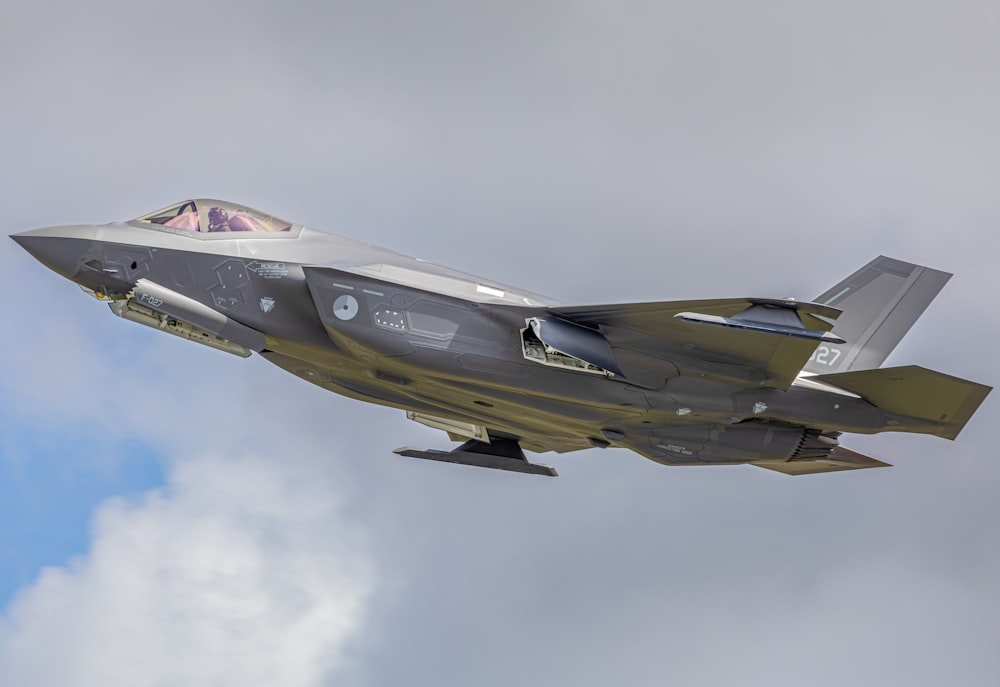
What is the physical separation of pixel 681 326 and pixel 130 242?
9.33 meters

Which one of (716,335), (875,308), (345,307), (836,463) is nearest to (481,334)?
(345,307)

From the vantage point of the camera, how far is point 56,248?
791 inches

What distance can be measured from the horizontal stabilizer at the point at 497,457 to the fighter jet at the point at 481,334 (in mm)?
2964

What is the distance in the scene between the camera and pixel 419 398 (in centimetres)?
2211

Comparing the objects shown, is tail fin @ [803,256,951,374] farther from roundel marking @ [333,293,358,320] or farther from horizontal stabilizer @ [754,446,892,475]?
roundel marking @ [333,293,358,320]

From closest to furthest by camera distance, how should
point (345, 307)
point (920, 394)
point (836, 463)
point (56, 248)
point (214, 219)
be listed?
1. point (345, 307)
2. point (56, 248)
3. point (920, 394)
4. point (214, 219)
5. point (836, 463)

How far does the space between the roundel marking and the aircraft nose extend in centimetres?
432

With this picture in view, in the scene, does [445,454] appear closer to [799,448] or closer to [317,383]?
[317,383]

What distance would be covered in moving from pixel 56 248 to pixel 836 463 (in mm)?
14639

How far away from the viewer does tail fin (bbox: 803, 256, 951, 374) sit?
23.2 metres

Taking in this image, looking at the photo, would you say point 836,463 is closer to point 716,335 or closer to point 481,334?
point 716,335

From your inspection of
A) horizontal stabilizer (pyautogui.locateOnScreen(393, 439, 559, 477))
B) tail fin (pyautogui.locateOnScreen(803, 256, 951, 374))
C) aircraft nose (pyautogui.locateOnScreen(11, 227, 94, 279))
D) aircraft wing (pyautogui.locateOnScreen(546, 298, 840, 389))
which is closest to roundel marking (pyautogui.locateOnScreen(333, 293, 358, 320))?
aircraft wing (pyautogui.locateOnScreen(546, 298, 840, 389))

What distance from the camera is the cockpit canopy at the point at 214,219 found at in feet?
68.5

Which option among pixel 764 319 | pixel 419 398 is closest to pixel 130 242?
pixel 419 398
